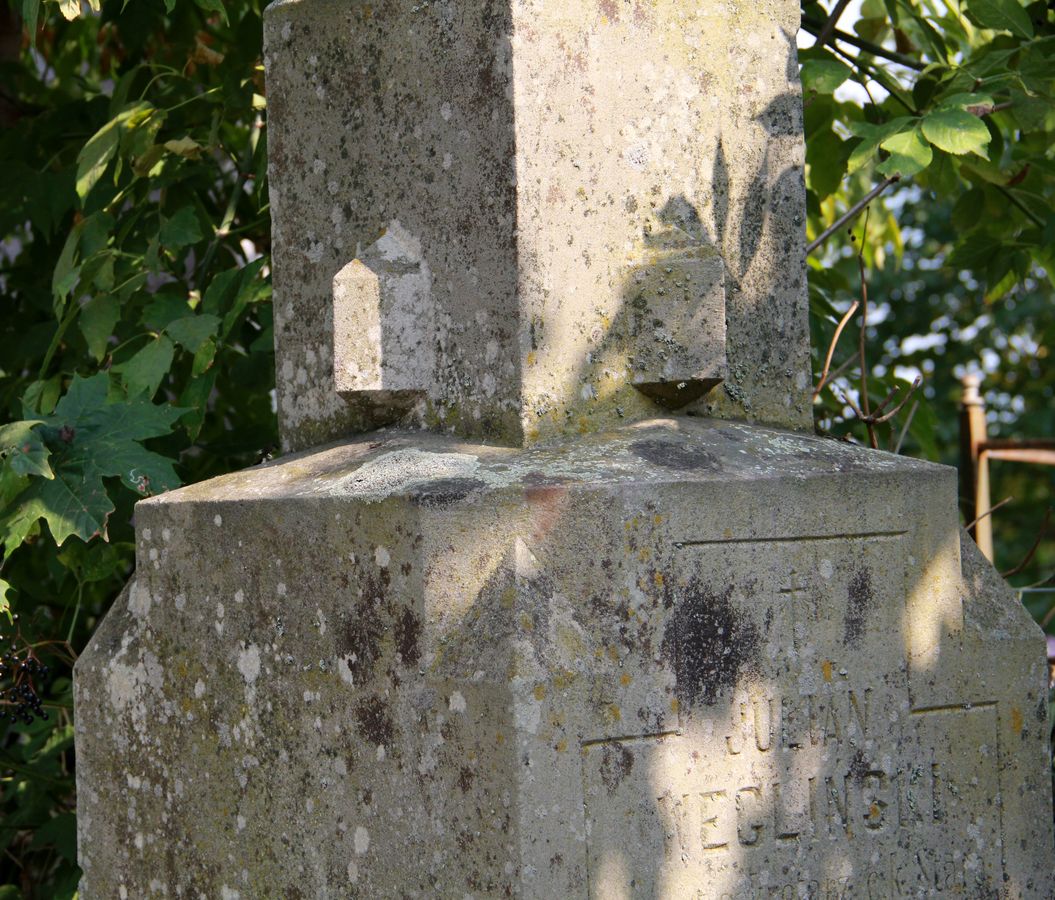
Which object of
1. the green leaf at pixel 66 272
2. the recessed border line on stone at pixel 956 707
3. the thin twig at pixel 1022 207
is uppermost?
the thin twig at pixel 1022 207

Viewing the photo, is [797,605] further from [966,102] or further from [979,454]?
[979,454]

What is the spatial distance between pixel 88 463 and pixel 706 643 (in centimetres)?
110

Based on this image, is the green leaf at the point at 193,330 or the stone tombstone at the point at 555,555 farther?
the green leaf at the point at 193,330

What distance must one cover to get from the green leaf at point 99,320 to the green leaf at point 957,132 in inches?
59.4

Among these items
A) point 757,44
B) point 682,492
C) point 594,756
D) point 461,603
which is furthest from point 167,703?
point 757,44

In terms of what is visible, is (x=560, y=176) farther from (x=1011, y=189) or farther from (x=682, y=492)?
(x=1011, y=189)

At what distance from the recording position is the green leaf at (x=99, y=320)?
256 cm

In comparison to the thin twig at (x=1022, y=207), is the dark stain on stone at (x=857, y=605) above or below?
below

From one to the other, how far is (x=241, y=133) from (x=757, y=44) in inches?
72.5

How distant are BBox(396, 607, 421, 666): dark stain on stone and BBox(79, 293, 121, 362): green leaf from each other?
44.5 inches

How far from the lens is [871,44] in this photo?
3211 mm

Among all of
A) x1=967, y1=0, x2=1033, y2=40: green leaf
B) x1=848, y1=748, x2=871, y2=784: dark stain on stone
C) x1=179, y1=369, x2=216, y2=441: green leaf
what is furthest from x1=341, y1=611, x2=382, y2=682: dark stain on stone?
x1=967, y1=0, x2=1033, y2=40: green leaf

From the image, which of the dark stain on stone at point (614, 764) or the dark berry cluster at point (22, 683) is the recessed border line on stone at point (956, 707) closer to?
the dark stain on stone at point (614, 764)

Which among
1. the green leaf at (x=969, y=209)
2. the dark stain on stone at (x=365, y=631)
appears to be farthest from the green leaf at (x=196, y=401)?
the green leaf at (x=969, y=209)
